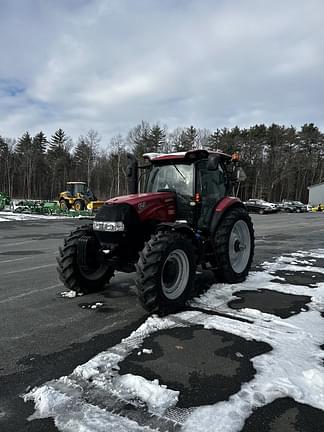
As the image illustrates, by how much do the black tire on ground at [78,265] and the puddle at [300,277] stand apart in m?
3.21

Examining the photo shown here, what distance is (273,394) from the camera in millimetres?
2639

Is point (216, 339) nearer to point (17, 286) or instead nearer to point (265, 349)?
point (265, 349)

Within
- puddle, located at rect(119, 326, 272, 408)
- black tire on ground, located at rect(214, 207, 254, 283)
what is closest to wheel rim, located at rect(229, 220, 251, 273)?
black tire on ground, located at rect(214, 207, 254, 283)

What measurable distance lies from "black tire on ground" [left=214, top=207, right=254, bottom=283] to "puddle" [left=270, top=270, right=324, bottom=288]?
26.2 inches

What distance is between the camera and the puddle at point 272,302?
4570 mm

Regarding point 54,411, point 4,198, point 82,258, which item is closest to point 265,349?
point 54,411

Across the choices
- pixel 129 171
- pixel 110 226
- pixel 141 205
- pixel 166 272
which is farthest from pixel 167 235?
pixel 129 171

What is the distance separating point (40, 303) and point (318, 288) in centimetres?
435

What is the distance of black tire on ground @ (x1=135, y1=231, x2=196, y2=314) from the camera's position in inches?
160

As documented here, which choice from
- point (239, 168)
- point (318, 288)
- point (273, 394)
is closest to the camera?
point (273, 394)

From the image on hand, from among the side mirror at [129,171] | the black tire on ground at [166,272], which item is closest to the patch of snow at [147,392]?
the black tire on ground at [166,272]

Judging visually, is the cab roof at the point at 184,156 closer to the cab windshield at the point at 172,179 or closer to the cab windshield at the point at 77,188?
the cab windshield at the point at 172,179

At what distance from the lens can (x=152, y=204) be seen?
4930 mm

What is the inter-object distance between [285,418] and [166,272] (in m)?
2.34
